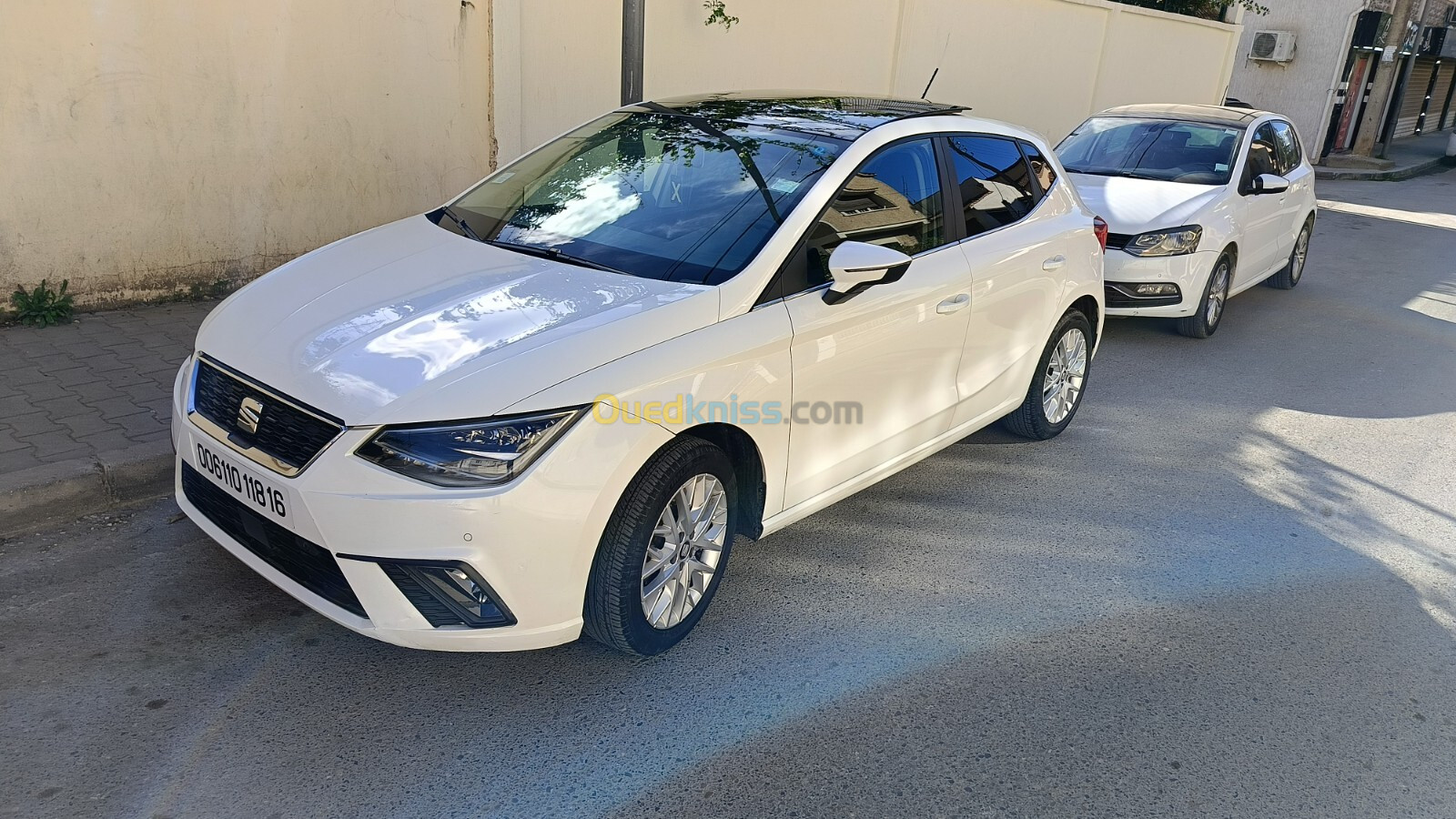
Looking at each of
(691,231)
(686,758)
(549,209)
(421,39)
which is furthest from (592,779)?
(421,39)

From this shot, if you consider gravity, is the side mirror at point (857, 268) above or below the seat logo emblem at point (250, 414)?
above

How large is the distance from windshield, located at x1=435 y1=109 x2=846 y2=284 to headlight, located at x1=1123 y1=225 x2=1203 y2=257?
4333mm

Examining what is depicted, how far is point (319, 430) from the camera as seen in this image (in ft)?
9.78

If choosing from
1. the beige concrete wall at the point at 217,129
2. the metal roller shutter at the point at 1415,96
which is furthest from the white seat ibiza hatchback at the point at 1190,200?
the metal roller shutter at the point at 1415,96

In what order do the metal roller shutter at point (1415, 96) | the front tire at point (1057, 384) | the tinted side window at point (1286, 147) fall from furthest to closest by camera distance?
1. the metal roller shutter at point (1415, 96)
2. the tinted side window at point (1286, 147)
3. the front tire at point (1057, 384)

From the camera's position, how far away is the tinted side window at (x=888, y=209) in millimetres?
3859

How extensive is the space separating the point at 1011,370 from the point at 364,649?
3.20m

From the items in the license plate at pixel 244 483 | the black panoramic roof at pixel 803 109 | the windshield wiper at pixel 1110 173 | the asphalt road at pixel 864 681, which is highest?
the black panoramic roof at pixel 803 109

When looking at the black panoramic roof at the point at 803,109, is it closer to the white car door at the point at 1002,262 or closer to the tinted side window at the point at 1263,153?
the white car door at the point at 1002,262

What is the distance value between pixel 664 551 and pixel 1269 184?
6966 mm

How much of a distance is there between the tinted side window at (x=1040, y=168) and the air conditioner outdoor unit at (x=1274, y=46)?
78.6 ft

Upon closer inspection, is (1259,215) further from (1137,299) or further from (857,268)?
(857,268)

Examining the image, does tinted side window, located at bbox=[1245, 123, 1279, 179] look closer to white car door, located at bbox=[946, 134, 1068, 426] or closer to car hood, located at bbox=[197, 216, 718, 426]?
white car door, located at bbox=[946, 134, 1068, 426]

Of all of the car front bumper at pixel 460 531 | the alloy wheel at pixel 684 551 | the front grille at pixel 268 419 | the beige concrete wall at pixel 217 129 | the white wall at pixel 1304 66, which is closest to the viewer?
the car front bumper at pixel 460 531
